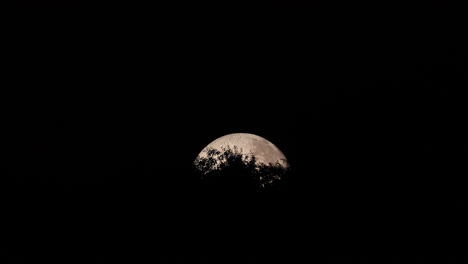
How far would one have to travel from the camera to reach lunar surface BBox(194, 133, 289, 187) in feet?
27.3

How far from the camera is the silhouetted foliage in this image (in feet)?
26.1

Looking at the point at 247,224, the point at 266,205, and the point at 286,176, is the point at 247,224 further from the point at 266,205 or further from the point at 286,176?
the point at 286,176

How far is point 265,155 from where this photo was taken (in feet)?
29.3

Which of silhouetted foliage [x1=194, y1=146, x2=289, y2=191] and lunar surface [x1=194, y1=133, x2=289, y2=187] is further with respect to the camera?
lunar surface [x1=194, y1=133, x2=289, y2=187]

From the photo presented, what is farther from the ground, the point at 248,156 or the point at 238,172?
the point at 248,156

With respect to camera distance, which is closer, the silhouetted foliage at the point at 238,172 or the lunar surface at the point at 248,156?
the silhouetted foliage at the point at 238,172

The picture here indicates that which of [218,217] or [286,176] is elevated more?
[286,176]

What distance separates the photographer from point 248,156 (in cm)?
852

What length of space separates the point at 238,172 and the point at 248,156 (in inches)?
24.9

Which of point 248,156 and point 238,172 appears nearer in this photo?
point 238,172

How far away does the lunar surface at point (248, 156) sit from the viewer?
8.34 metres

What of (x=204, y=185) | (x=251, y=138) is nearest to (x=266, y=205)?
(x=204, y=185)

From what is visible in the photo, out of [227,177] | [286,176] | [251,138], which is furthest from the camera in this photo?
[251,138]

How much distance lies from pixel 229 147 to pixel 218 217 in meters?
2.26
